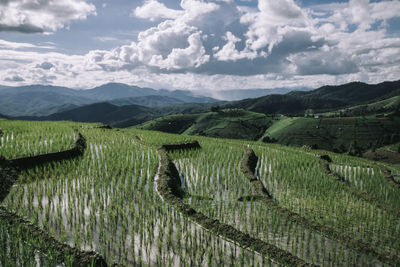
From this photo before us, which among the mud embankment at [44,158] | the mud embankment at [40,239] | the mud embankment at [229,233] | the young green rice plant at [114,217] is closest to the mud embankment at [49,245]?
the mud embankment at [40,239]

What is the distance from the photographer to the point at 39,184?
8.94m

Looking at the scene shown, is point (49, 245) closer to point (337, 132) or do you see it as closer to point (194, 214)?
point (194, 214)

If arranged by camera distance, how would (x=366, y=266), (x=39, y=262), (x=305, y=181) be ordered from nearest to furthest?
1. (x=39, y=262)
2. (x=366, y=266)
3. (x=305, y=181)

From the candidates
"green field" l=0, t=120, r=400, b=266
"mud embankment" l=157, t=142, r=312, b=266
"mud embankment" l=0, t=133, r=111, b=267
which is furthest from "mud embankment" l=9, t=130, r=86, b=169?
"mud embankment" l=157, t=142, r=312, b=266

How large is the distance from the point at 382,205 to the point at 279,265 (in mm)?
5852

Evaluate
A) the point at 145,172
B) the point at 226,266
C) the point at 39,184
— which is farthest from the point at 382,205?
the point at 39,184

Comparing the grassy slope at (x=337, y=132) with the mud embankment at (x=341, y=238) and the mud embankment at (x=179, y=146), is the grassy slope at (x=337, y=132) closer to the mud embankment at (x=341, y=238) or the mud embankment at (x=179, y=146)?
the mud embankment at (x=179, y=146)

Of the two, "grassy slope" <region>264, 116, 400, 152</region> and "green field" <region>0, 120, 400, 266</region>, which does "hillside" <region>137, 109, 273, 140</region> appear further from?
"green field" <region>0, 120, 400, 266</region>

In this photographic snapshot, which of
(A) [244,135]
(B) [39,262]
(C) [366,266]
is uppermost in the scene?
(B) [39,262]

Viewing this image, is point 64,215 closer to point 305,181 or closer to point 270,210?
point 270,210

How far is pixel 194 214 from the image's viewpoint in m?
6.82

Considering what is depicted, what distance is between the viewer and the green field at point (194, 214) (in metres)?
5.29

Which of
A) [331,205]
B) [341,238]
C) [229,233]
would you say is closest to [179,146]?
[331,205]

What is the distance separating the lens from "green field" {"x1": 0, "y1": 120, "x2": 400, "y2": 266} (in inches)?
208
